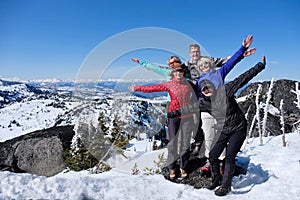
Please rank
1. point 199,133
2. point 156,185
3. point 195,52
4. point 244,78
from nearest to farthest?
point 244,78
point 156,185
point 195,52
point 199,133

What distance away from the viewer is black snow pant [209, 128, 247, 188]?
4664mm

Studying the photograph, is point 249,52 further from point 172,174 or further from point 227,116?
point 172,174

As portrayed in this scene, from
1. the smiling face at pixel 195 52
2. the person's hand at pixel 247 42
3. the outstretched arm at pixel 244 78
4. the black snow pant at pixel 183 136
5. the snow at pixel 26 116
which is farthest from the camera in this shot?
the snow at pixel 26 116

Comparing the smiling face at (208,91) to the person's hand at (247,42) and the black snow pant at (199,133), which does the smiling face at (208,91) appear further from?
the person's hand at (247,42)

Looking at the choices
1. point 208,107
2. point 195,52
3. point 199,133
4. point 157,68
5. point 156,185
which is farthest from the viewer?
point 199,133

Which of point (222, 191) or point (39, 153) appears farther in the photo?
point (39, 153)

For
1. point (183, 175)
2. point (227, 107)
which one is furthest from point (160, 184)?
point (227, 107)

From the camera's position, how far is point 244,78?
4.51 meters

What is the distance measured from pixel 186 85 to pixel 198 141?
6.13 feet

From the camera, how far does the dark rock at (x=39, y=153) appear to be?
35.5ft

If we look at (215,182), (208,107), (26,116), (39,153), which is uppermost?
(208,107)

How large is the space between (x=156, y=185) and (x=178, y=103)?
75.1 inches

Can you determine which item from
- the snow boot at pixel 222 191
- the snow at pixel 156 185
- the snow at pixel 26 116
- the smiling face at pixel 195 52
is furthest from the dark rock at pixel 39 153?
the snow at pixel 26 116

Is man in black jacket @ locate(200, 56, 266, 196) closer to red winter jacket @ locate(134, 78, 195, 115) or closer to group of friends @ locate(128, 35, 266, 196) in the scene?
group of friends @ locate(128, 35, 266, 196)
